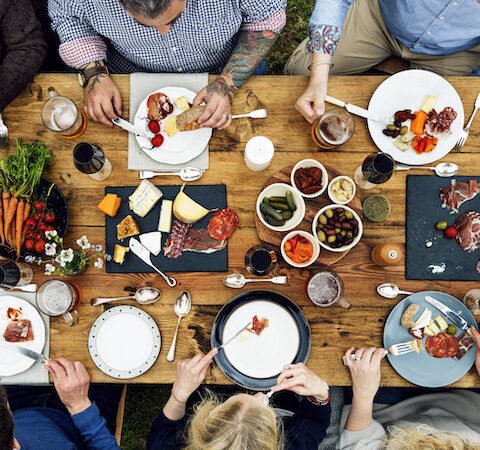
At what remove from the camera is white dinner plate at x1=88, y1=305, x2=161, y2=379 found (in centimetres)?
160

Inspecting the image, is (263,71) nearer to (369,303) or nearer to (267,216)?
(267,216)

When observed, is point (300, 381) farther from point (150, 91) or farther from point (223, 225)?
point (150, 91)

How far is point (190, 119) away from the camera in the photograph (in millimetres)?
1646

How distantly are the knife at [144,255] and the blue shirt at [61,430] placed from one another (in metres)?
0.72

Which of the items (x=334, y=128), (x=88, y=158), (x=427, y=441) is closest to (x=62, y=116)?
(x=88, y=158)

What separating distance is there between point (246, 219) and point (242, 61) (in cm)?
76

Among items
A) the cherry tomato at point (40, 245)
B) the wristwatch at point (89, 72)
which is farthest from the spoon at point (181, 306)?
the wristwatch at point (89, 72)

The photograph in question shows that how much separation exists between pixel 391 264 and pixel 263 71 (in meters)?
1.31

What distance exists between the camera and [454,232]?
162 cm

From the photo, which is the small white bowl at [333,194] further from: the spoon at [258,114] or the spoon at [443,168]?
the spoon at [258,114]

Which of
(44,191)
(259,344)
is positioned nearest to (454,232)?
(259,344)

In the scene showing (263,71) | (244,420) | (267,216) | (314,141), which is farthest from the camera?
(263,71)

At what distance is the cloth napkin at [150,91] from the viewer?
1.68 metres

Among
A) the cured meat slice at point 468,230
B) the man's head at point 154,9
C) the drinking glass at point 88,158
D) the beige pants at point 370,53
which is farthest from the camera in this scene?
the beige pants at point 370,53
